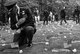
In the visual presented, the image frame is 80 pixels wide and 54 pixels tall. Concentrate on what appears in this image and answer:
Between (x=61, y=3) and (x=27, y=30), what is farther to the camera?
(x=61, y=3)

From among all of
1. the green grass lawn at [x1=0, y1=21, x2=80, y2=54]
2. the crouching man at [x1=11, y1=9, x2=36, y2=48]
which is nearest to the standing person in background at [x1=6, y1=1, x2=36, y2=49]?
the crouching man at [x1=11, y1=9, x2=36, y2=48]

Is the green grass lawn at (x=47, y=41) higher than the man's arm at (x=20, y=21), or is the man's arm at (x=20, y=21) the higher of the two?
the man's arm at (x=20, y=21)

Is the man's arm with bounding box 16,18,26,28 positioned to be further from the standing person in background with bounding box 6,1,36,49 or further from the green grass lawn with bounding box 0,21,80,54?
the green grass lawn with bounding box 0,21,80,54

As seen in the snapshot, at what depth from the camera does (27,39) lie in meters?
6.98

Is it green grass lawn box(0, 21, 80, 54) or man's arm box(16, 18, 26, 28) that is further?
man's arm box(16, 18, 26, 28)

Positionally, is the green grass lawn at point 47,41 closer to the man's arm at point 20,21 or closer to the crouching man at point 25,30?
the crouching man at point 25,30

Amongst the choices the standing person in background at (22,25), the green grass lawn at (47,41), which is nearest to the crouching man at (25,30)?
the standing person in background at (22,25)

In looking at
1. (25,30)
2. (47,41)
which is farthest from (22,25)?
(47,41)

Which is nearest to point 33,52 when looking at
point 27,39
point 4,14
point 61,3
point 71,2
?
point 27,39

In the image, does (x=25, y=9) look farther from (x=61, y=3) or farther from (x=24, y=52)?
(x=61, y=3)

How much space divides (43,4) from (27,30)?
34.0 metres

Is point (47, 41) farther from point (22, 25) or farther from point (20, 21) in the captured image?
point (20, 21)

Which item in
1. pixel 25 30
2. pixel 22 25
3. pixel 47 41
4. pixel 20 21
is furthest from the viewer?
pixel 47 41

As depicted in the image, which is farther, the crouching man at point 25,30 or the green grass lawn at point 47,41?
the crouching man at point 25,30
